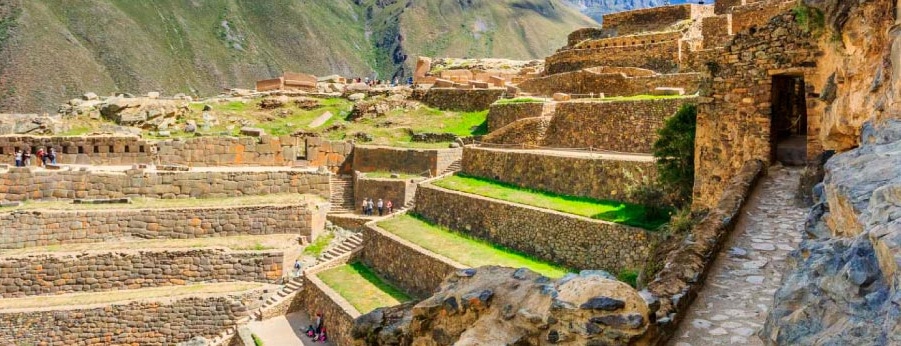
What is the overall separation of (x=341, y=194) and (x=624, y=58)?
454 inches

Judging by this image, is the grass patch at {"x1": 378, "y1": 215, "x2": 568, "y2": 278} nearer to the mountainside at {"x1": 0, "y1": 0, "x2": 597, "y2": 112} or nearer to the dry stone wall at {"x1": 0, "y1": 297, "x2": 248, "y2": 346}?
the dry stone wall at {"x1": 0, "y1": 297, "x2": 248, "y2": 346}

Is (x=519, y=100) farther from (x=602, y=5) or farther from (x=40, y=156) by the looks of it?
(x=602, y=5)

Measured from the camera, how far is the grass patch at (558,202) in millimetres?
14909

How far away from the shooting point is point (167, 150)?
25281 millimetres

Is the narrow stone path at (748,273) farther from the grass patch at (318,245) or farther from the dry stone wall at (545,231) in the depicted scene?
the grass patch at (318,245)

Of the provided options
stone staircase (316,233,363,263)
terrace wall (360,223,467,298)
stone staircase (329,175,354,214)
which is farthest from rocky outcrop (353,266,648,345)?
stone staircase (329,175,354,214)

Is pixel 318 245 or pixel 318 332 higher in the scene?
pixel 318 245

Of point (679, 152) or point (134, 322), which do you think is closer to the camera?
point (679, 152)

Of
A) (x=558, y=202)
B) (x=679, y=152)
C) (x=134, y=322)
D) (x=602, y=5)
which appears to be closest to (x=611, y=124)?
(x=558, y=202)

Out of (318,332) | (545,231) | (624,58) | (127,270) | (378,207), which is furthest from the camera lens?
(624,58)

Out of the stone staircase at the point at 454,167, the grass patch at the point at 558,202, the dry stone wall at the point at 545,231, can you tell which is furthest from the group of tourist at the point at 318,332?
the stone staircase at the point at 454,167

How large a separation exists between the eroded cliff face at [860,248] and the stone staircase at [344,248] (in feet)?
54.8

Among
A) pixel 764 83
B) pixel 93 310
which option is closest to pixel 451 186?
pixel 93 310

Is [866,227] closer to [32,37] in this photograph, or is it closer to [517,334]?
[517,334]
